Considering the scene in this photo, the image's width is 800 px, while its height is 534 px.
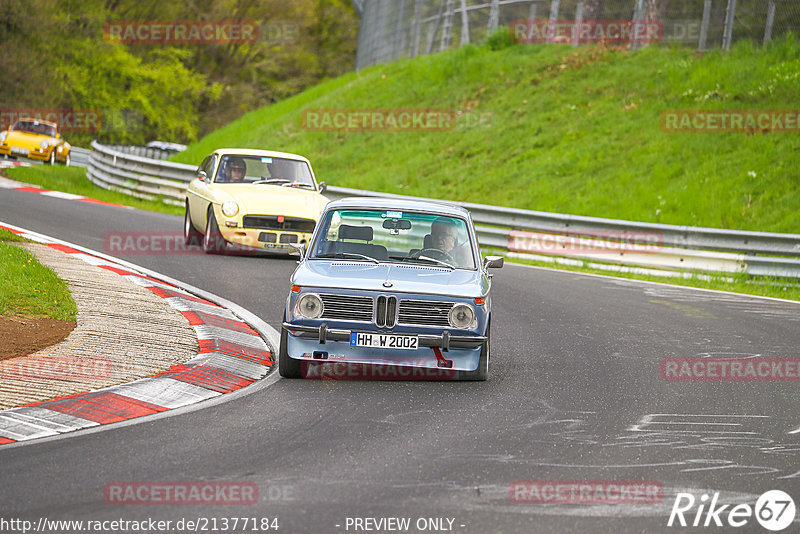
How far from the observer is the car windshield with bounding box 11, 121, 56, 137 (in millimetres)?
34219

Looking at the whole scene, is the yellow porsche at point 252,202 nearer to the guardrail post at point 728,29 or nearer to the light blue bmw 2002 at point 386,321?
the light blue bmw 2002 at point 386,321

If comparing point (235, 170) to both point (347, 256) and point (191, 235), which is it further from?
point (347, 256)

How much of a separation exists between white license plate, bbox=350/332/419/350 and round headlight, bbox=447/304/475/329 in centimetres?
35

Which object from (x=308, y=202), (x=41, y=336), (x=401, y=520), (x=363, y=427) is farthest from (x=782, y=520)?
(x=308, y=202)

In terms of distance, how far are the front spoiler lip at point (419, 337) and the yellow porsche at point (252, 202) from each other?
711 centimetres

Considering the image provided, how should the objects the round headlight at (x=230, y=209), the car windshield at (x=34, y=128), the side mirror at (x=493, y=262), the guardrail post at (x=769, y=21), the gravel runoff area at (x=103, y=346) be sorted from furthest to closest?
1. the car windshield at (x=34, y=128)
2. the guardrail post at (x=769, y=21)
3. the round headlight at (x=230, y=209)
4. the side mirror at (x=493, y=262)
5. the gravel runoff area at (x=103, y=346)

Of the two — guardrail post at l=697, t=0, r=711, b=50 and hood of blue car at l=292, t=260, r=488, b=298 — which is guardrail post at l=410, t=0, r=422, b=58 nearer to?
guardrail post at l=697, t=0, r=711, b=50

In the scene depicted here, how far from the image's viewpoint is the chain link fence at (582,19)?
26922 mm

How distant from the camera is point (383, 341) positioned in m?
8.25

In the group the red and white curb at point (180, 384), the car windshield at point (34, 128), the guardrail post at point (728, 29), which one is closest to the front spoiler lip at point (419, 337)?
the red and white curb at point (180, 384)

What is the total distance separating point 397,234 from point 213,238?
6.85 m

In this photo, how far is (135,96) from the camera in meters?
51.0

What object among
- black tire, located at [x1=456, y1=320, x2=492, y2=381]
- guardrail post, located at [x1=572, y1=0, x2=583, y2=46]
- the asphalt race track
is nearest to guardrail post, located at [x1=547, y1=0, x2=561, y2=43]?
guardrail post, located at [x1=572, y1=0, x2=583, y2=46]

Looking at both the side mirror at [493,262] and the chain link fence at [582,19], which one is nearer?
the side mirror at [493,262]
